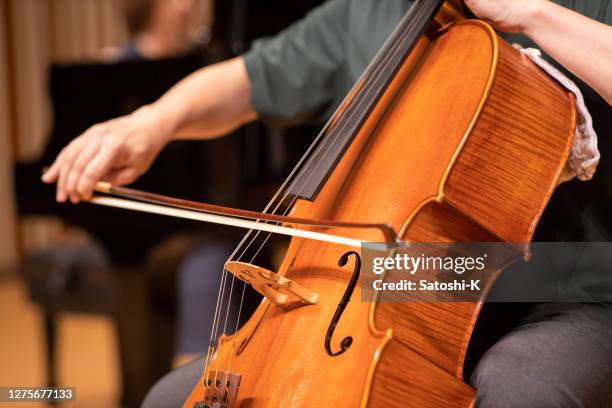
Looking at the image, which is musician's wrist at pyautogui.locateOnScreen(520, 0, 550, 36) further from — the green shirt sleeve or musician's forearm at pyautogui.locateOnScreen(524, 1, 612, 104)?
the green shirt sleeve

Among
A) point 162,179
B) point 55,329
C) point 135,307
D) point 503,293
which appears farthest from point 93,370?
point 503,293

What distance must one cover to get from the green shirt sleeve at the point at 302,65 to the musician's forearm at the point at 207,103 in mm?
21

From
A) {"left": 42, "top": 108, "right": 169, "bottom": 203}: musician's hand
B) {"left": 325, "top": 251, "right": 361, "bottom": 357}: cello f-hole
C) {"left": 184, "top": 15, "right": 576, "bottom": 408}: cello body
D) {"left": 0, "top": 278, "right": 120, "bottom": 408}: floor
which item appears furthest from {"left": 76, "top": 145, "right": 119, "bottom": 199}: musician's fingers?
{"left": 0, "top": 278, "right": 120, "bottom": 408}: floor

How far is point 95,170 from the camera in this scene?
37.9 inches

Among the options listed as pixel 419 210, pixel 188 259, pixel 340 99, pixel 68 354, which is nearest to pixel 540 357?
pixel 419 210

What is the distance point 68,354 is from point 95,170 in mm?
2112

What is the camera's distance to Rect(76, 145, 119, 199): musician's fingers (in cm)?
96

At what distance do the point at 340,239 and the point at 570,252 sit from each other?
34cm

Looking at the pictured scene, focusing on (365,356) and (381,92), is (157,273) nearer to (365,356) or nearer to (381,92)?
(381,92)

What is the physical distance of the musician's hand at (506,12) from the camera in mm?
835

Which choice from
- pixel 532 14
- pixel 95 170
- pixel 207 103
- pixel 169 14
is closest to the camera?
pixel 532 14

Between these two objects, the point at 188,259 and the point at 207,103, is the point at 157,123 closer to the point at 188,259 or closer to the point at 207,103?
the point at 207,103

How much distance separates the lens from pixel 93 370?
2.66 m

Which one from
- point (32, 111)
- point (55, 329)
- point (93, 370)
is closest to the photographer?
point (55, 329)
